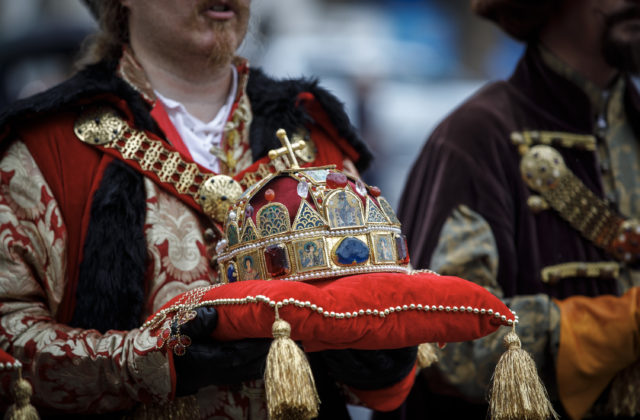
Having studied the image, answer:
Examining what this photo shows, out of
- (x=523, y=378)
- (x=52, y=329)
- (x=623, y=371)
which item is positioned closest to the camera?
(x=523, y=378)

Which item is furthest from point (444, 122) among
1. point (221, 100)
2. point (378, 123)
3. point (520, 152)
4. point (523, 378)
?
point (378, 123)

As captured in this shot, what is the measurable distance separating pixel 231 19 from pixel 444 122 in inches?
44.5

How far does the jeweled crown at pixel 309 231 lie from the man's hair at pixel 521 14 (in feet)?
5.52

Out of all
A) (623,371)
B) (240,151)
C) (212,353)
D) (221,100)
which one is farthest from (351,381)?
(623,371)

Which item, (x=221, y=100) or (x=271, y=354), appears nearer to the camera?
(x=271, y=354)

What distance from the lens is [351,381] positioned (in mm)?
2490

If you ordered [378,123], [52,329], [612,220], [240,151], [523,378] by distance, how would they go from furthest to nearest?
[378,123]
[612,220]
[240,151]
[52,329]
[523,378]

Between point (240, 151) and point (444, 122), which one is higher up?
point (444, 122)

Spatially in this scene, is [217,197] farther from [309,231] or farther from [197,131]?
[309,231]

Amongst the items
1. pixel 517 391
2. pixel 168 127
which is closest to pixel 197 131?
pixel 168 127

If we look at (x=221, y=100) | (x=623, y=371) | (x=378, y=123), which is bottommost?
(x=623, y=371)

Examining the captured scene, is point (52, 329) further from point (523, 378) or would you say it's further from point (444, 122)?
point (444, 122)

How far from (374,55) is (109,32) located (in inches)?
441

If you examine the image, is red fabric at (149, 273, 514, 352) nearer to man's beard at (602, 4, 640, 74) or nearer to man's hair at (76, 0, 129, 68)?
man's hair at (76, 0, 129, 68)
